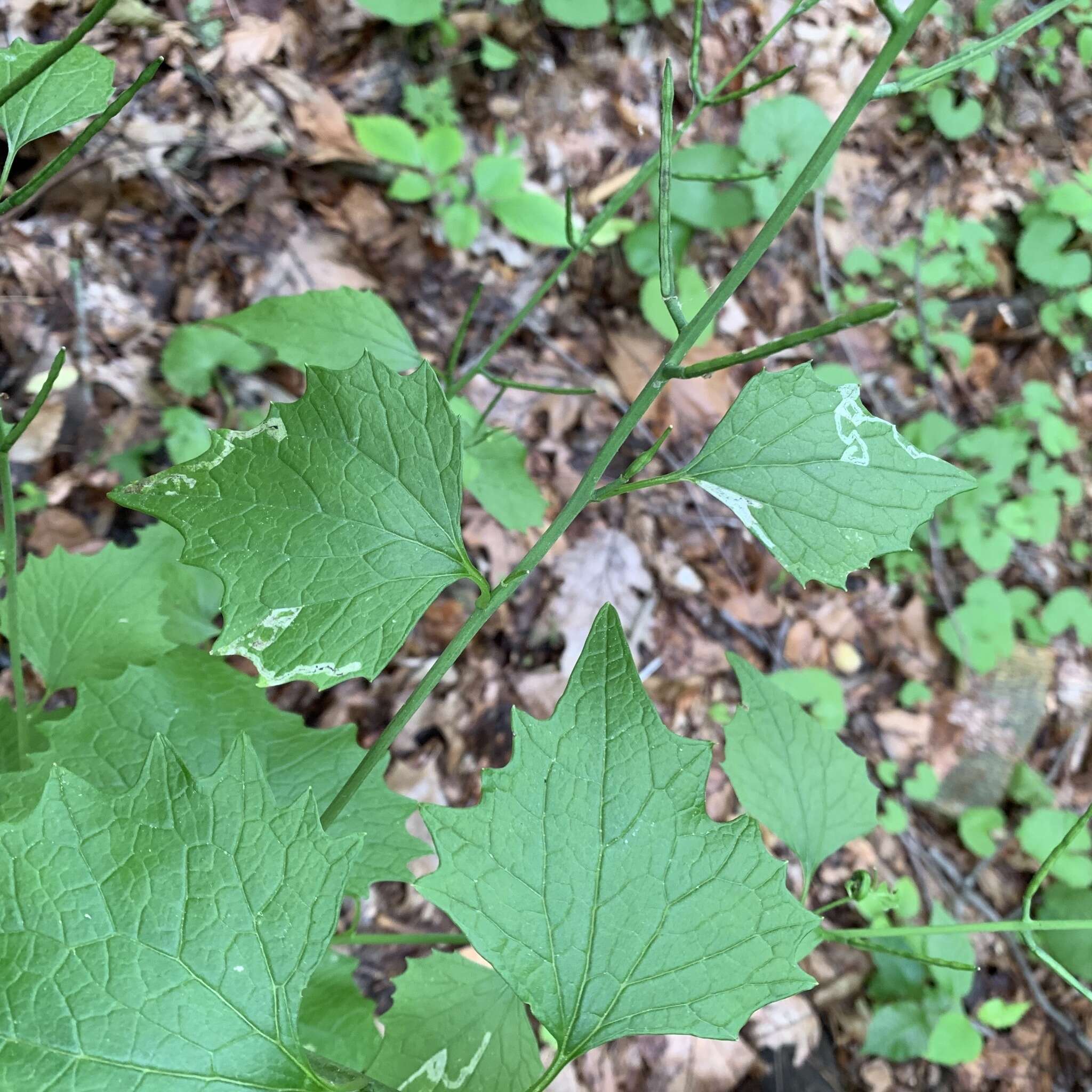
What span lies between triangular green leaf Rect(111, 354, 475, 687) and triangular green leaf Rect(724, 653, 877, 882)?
64 centimetres

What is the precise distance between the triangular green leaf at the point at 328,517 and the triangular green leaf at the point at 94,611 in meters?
0.59

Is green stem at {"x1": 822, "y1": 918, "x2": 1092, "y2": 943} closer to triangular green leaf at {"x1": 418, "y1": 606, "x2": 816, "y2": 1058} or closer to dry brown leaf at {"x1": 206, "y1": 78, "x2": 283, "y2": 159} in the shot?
triangular green leaf at {"x1": 418, "y1": 606, "x2": 816, "y2": 1058}

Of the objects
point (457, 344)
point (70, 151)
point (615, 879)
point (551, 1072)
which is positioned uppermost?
point (70, 151)

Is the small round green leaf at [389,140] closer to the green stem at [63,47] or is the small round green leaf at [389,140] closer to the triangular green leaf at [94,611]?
the triangular green leaf at [94,611]

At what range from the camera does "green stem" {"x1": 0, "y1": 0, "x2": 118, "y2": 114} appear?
57 centimetres

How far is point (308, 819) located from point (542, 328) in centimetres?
241

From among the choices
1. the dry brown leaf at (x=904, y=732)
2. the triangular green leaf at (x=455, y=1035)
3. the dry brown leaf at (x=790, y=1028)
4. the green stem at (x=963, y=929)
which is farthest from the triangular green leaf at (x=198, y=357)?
the dry brown leaf at (x=904, y=732)

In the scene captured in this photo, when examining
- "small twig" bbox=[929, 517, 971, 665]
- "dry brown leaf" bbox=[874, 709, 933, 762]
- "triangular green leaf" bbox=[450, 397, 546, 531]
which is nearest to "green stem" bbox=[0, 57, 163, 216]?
"triangular green leaf" bbox=[450, 397, 546, 531]

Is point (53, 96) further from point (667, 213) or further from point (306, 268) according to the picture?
point (306, 268)

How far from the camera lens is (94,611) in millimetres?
1443

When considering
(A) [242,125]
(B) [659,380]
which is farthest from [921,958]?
(A) [242,125]

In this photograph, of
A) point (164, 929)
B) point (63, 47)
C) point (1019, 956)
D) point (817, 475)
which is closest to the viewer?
point (63, 47)

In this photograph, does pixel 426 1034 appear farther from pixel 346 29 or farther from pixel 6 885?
pixel 346 29

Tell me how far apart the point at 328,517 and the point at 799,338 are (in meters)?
0.55
